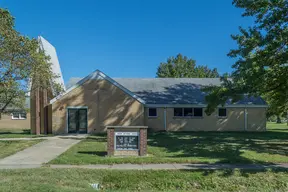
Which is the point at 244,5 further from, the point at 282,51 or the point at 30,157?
the point at 30,157

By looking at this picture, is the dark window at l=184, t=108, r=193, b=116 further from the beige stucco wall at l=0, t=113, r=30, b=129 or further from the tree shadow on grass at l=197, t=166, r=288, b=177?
the beige stucco wall at l=0, t=113, r=30, b=129

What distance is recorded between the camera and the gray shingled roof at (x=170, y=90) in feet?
81.1

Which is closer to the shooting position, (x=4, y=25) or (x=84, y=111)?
(x=4, y=25)

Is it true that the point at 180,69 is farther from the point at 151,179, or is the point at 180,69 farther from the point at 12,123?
the point at 151,179

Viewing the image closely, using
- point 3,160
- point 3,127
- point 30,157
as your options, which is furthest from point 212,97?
point 3,127

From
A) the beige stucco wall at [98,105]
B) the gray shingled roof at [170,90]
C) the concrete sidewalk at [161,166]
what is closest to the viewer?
the concrete sidewalk at [161,166]

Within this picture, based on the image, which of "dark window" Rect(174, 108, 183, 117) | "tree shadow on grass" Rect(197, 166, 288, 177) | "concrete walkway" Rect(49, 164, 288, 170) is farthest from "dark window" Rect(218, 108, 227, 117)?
"tree shadow on grass" Rect(197, 166, 288, 177)

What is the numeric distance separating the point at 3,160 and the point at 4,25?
7012mm

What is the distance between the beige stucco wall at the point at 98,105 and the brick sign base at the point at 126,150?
35.9 feet

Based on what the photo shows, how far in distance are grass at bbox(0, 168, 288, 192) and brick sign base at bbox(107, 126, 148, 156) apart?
250 centimetres

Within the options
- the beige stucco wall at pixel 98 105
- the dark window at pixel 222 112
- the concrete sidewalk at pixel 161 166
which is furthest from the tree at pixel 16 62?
the dark window at pixel 222 112

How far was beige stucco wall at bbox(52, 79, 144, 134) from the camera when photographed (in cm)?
2159

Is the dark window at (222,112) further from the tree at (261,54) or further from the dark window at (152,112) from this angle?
the tree at (261,54)

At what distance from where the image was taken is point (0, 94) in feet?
46.0
